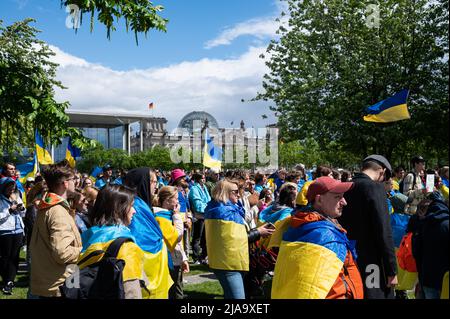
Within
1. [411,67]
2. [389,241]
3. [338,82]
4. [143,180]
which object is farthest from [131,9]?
[411,67]

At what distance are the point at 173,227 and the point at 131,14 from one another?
4177 millimetres

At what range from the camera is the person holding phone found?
7762 millimetres

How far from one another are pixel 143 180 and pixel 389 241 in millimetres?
2373

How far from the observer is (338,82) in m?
19.5

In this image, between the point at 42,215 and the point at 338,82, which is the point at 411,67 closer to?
the point at 338,82

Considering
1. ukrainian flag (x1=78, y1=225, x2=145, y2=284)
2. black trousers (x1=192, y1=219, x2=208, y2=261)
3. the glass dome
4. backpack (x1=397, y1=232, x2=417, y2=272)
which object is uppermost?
the glass dome

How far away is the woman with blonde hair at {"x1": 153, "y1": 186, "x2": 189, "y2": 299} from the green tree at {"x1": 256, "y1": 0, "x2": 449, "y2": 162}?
14474 mm

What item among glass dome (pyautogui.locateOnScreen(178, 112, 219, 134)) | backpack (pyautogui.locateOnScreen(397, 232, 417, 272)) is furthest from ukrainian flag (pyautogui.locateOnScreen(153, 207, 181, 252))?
glass dome (pyautogui.locateOnScreen(178, 112, 219, 134))

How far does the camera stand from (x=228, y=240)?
5.64m

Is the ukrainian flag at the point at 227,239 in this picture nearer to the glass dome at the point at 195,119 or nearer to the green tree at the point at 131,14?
the green tree at the point at 131,14

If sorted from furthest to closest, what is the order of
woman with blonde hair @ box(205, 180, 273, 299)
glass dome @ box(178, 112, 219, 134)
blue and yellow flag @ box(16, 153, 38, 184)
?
glass dome @ box(178, 112, 219, 134), blue and yellow flag @ box(16, 153, 38, 184), woman with blonde hair @ box(205, 180, 273, 299)

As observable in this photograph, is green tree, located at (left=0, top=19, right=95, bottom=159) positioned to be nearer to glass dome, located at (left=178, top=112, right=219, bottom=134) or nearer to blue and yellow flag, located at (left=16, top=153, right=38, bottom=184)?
blue and yellow flag, located at (left=16, top=153, right=38, bottom=184)

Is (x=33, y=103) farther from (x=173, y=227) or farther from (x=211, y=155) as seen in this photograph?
(x=211, y=155)

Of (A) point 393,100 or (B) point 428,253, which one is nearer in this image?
(B) point 428,253
